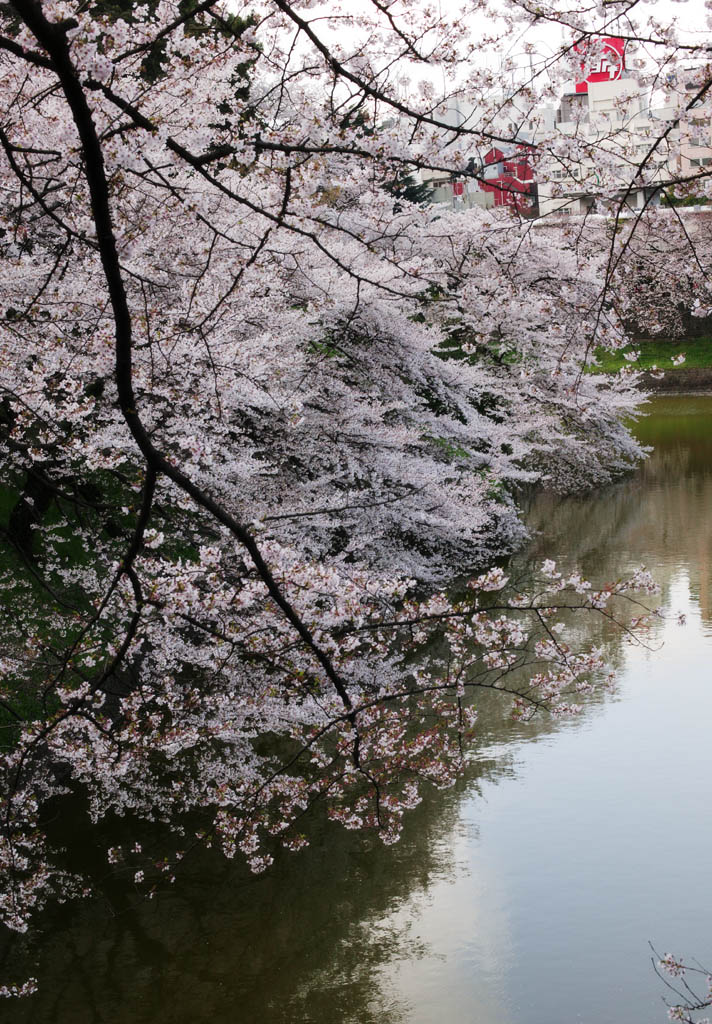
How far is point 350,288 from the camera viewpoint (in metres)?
10.0

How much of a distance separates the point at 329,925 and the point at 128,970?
108 centimetres

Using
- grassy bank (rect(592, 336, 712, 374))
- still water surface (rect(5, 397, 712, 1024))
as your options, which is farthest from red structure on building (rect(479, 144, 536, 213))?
grassy bank (rect(592, 336, 712, 374))

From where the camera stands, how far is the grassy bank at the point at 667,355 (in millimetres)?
32062

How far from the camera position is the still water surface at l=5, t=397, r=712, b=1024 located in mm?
5113

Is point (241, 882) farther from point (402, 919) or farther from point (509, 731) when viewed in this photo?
Answer: point (509, 731)

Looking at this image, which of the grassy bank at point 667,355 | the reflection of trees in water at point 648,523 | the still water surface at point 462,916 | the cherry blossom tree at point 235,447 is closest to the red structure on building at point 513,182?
the cherry blossom tree at point 235,447

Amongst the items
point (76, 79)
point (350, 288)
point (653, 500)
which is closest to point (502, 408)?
point (653, 500)

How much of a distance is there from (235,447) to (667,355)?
28.9 meters

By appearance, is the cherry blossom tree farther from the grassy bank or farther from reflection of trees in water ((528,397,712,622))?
the grassy bank

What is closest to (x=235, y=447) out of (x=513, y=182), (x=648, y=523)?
(x=513, y=182)

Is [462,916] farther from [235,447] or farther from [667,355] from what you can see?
[667,355]

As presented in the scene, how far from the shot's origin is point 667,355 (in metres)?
34.4

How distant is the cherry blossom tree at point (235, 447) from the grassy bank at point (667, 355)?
19.7 m

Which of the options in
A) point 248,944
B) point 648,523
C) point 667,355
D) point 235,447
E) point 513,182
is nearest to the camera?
point 513,182
